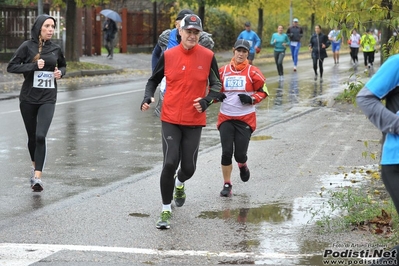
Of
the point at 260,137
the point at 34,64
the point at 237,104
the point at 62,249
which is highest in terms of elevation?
the point at 34,64

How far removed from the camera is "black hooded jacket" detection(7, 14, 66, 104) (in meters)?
9.44

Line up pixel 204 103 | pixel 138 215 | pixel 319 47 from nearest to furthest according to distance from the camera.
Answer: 1. pixel 204 103
2. pixel 138 215
3. pixel 319 47

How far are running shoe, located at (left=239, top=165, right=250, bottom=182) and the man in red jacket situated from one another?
1819mm

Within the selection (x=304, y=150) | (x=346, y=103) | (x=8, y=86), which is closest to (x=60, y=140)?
(x=304, y=150)

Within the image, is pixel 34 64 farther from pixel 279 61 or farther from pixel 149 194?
pixel 279 61

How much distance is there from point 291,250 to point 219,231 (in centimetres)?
90

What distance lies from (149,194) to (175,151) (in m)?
1.69

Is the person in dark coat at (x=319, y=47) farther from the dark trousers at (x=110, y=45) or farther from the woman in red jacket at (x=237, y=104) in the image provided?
the woman in red jacket at (x=237, y=104)

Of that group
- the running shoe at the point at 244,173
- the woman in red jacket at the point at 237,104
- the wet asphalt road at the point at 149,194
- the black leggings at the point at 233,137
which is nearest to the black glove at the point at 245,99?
the woman in red jacket at the point at 237,104

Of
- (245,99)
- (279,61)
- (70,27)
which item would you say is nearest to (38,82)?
(245,99)

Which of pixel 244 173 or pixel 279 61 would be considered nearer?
pixel 244 173

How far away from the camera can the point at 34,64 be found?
941cm

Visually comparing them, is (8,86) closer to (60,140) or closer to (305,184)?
(60,140)

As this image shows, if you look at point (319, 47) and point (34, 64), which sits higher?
point (34, 64)
